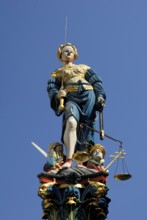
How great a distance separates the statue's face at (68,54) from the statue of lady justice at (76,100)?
16cm

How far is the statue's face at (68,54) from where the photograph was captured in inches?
568

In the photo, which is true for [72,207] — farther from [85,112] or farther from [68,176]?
[85,112]

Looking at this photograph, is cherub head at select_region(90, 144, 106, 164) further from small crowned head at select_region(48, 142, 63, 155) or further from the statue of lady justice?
small crowned head at select_region(48, 142, 63, 155)

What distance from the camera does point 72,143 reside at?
12.8m

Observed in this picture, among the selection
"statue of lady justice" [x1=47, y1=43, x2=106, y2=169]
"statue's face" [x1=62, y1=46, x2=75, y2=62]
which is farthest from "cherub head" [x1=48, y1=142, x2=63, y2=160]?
"statue's face" [x1=62, y1=46, x2=75, y2=62]

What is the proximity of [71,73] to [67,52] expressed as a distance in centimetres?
74

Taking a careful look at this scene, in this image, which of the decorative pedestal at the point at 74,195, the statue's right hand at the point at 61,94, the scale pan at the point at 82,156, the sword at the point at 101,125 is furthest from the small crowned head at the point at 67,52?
the decorative pedestal at the point at 74,195

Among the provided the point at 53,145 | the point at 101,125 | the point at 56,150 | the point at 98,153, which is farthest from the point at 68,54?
the point at 98,153

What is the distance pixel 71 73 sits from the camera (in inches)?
550

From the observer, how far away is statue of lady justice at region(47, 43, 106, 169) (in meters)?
13.0

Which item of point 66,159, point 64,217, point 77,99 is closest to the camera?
point 64,217

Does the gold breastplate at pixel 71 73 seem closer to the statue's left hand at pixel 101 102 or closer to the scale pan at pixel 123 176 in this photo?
the statue's left hand at pixel 101 102

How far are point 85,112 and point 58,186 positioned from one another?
2058mm

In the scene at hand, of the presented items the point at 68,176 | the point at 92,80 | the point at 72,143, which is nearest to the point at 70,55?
the point at 92,80
